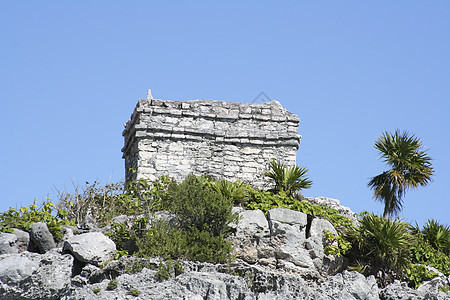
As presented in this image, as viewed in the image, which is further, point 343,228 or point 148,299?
point 343,228

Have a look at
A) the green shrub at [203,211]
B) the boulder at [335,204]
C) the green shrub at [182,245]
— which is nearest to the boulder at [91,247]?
the green shrub at [182,245]

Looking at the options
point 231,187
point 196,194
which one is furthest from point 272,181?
point 196,194

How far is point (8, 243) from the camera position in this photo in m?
12.4

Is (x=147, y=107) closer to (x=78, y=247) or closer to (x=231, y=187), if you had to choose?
(x=231, y=187)

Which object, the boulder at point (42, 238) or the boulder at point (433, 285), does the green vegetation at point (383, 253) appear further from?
the boulder at point (42, 238)

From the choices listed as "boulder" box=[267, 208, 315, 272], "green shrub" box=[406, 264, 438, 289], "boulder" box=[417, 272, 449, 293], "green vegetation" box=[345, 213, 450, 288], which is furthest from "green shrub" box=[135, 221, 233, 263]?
"boulder" box=[417, 272, 449, 293]

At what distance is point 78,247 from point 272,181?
204 inches

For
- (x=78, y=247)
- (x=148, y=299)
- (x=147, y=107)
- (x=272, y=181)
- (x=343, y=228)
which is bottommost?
(x=148, y=299)

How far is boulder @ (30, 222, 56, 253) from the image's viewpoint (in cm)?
1290

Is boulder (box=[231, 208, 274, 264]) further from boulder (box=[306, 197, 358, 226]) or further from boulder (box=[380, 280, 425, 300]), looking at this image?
boulder (box=[306, 197, 358, 226])

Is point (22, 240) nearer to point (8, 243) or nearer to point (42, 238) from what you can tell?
point (42, 238)

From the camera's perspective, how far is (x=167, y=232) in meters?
13.2

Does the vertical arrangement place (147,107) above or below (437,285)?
above

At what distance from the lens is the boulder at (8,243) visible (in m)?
12.3
